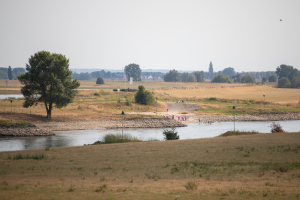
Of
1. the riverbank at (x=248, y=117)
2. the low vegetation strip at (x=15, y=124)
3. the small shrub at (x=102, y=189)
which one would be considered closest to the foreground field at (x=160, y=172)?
the small shrub at (x=102, y=189)

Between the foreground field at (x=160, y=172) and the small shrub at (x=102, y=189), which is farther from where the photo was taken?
the small shrub at (x=102, y=189)

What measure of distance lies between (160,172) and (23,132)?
126ft

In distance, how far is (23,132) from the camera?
166 ft

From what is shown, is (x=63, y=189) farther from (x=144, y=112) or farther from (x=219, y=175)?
(x=144, y=112)

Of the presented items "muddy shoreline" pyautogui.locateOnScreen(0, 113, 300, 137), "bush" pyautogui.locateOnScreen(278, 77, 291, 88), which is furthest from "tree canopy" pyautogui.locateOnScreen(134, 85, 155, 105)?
"bush" pyautogui.locateOnScreen(278, 77, 291, 88)

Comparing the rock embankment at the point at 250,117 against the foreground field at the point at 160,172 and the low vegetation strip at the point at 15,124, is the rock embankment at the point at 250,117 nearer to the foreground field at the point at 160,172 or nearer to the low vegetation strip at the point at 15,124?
the low vegetation strip at the point at 15,124

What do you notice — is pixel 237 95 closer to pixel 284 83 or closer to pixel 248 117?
pixel 248 117

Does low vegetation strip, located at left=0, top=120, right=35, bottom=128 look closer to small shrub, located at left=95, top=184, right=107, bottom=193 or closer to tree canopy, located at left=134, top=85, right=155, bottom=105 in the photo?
tree canopy, located at left=134, top=85, right=155, bottom=105

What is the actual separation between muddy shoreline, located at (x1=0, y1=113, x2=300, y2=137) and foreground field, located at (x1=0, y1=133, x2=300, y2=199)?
89.3ft

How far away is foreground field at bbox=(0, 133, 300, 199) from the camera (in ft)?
43.6

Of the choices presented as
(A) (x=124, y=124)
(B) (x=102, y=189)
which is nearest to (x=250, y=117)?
(A) (x=124, y=124)

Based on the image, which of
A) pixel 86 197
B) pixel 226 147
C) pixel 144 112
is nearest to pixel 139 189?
pixel 86 197

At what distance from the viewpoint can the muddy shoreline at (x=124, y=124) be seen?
5091cm

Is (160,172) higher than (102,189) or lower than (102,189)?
lower
